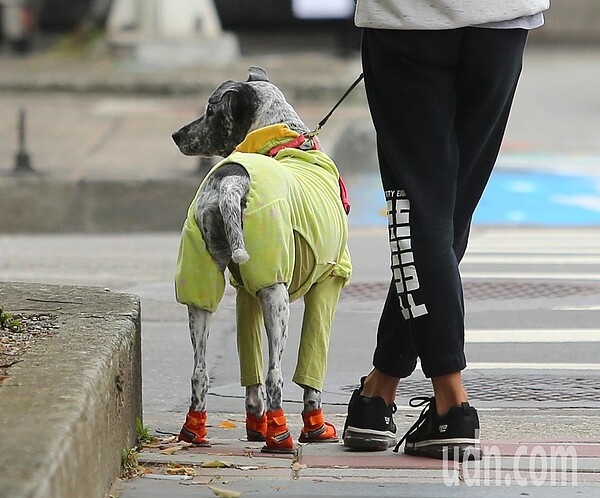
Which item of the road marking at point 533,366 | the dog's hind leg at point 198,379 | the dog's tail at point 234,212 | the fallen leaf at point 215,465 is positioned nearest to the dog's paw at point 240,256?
the dog's tail at point 234,212

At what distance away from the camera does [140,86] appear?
16.5 m

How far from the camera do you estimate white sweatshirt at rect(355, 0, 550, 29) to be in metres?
3.91

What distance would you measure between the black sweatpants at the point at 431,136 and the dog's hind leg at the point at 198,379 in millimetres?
666

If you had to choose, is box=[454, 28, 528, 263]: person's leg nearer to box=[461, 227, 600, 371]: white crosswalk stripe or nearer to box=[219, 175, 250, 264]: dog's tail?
box=[219, 175, 250, 264]: dog's tail

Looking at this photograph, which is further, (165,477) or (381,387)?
(381,387)

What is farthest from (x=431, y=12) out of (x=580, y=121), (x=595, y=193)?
(x=580, y=121)

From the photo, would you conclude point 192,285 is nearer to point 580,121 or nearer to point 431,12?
point 431,12

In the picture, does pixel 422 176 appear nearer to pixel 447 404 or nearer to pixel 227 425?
pixel 447 404

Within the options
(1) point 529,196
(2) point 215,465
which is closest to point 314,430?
(2) point 215,465

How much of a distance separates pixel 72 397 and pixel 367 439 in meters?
1.32

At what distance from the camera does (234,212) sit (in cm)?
400

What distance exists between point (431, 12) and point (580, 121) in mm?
14348

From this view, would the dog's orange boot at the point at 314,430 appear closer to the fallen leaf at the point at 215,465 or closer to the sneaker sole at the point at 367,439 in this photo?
the sneaker sole at the point at 367,439

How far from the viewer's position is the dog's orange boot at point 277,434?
4113 millimetres
